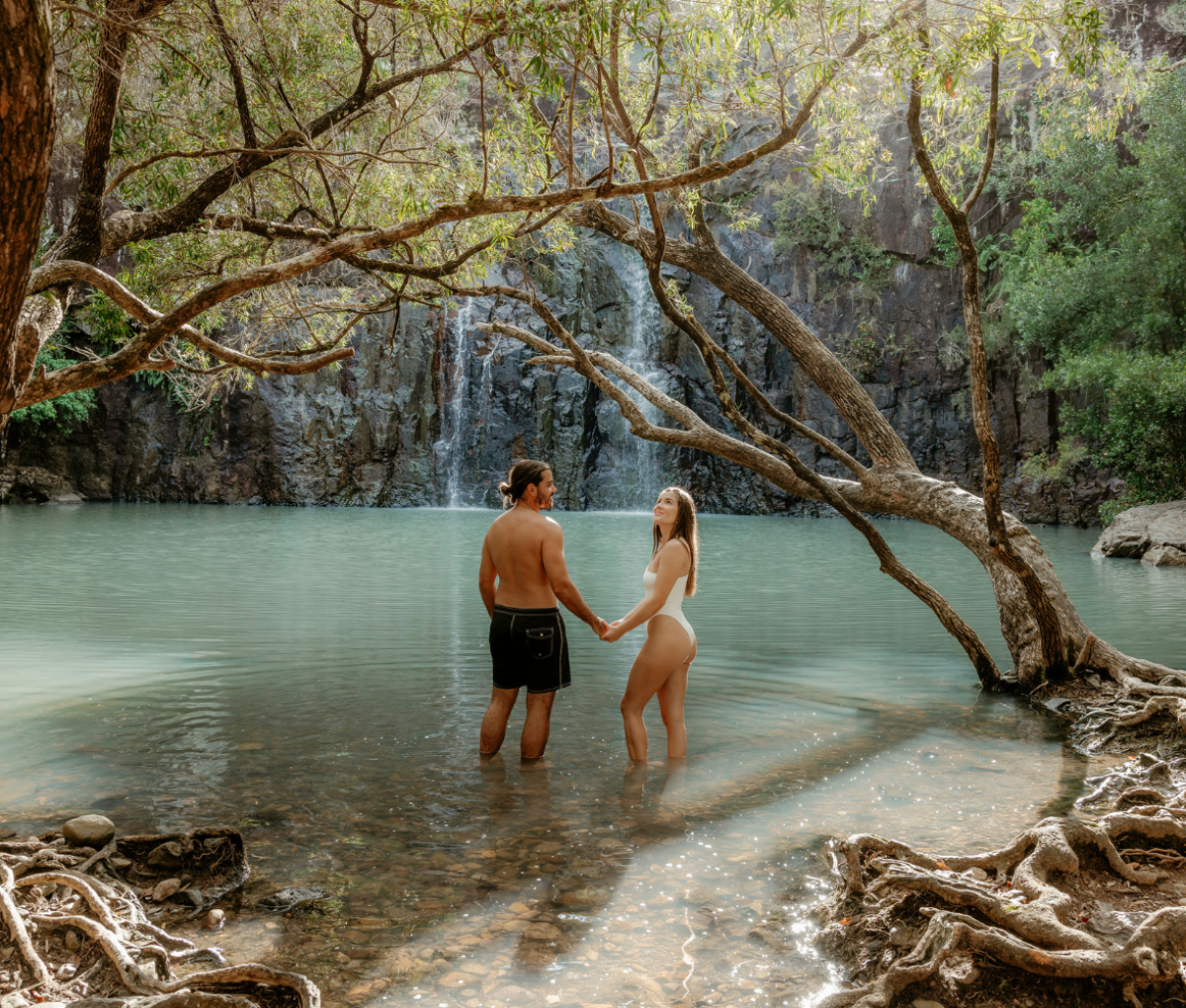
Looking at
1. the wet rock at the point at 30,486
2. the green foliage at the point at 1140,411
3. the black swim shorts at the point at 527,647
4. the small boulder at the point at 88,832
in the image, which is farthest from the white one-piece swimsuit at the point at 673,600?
the wet rock at the point at 30,486

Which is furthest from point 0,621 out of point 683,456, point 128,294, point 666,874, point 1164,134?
point 683,456

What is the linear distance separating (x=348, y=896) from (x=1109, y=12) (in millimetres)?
28662

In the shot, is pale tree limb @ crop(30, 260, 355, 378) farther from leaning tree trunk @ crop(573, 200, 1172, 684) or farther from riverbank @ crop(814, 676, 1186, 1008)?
leaning tree trunk @ crop(573, 200, 1172, 684)

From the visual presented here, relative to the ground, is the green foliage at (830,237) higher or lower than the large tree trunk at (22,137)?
higher

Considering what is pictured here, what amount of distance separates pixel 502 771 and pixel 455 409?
3071 cm

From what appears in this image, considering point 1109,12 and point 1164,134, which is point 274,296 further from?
point 1109,12

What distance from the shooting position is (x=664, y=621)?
5461 mm

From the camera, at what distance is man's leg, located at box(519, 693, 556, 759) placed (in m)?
5.44

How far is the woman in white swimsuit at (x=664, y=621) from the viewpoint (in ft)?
17.8

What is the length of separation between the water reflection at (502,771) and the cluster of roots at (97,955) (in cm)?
34

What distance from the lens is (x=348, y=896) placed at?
3.67 metres

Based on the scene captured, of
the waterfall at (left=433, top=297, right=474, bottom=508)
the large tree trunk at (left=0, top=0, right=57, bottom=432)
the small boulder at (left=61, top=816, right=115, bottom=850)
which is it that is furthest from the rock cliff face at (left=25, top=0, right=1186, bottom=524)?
the large tree trunk at (left=0, top=0, right=57, bottom=432)

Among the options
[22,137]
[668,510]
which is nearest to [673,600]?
[668,510]

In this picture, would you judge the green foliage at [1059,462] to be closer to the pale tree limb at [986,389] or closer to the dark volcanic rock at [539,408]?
the dark volcanic rock at [539,408]
